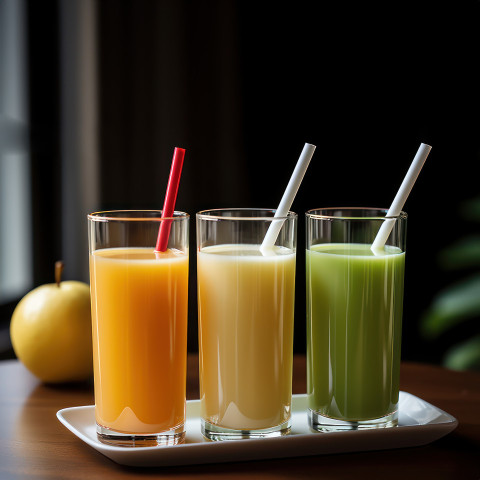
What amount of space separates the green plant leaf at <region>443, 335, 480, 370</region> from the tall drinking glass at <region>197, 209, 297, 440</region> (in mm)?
1833

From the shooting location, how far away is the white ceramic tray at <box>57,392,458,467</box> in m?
0.74

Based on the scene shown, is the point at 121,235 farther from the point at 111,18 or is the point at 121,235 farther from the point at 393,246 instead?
the point at 111,18

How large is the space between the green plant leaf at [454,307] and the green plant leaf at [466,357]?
0.10 m

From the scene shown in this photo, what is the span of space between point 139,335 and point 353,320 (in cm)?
27

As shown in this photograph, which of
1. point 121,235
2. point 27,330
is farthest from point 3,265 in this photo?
point 121,235

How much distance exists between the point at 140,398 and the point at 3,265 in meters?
1.42

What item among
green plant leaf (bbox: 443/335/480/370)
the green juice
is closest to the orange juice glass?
the green juice

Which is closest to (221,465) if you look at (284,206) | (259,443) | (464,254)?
(259,443)

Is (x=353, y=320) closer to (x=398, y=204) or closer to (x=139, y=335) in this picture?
(x=398, y=204)

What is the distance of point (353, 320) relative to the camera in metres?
0.83

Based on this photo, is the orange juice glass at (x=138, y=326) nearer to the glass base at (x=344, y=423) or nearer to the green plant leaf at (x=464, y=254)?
the glass base at (x=344, y=423)

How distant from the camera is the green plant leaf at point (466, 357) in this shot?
2.48 metres

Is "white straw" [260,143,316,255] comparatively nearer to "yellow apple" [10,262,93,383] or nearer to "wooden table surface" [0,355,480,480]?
"wooden table surface" [0,355,480,480]

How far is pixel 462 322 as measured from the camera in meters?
2.78
